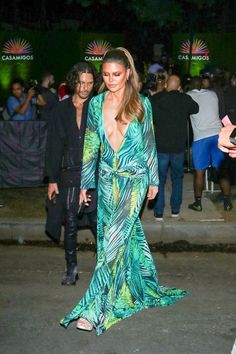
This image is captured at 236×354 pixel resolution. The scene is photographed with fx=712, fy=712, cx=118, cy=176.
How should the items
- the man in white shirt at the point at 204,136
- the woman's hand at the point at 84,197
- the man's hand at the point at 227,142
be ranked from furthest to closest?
1. the man in white shirt at the point at 204,136
2. the woman's hand at the point at 84,197
3. the man's hand at the point at 227,142

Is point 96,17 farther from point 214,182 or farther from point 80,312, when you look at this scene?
point 80,312

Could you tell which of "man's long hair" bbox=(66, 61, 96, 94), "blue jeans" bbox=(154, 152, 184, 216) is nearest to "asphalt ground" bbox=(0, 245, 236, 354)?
"blue jeans" bbox=(154, 152, 184, 216)

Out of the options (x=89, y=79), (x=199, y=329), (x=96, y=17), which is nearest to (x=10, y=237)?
(x=89, y=79)

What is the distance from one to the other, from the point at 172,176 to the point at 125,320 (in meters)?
3.11

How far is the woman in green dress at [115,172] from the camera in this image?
5.24m

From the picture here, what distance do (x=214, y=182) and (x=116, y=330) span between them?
508 centimetres

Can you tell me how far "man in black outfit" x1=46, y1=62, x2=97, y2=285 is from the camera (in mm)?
6004

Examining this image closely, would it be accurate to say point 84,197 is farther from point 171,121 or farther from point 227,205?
point 227,205

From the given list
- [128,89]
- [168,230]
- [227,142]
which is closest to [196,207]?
[168,230]

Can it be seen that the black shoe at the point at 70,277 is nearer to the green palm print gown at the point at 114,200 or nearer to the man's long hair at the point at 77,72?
the green palm print gown at the point at 114,200

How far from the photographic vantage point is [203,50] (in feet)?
61.9

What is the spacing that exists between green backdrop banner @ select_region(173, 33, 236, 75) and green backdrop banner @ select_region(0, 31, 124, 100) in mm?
1737

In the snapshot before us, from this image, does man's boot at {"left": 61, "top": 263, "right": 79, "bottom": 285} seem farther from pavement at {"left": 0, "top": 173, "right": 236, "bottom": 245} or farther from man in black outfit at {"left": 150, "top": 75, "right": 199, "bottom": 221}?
man in black outfit at {"left": 150, "top": 75, "right": 199, "bottom": 221}

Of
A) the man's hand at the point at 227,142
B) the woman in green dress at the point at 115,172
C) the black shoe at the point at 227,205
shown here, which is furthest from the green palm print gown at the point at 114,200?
the black shoe at the point at 227,205
